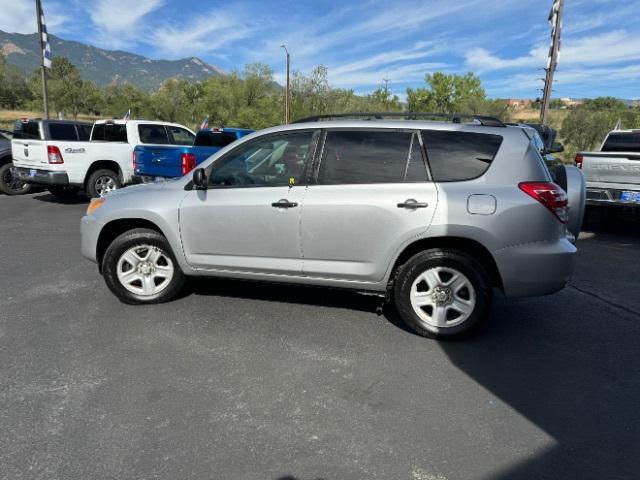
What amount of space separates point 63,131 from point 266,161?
8034 mm

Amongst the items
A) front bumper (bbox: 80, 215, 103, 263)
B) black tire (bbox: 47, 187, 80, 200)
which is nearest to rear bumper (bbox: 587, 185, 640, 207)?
front bumper (bbox: 80, 215, 103, 263)

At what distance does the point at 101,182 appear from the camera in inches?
413

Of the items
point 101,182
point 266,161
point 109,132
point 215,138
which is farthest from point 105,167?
point 266,161

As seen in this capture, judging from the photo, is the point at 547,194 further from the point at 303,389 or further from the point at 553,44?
the point at 553,44

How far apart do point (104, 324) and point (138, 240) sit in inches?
32.5

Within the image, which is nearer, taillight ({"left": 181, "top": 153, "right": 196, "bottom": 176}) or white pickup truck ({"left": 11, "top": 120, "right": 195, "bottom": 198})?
taillight ({"left": 181, "top": 153, "right": 196, "bottom": 176})

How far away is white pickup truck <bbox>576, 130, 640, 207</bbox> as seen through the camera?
747cm

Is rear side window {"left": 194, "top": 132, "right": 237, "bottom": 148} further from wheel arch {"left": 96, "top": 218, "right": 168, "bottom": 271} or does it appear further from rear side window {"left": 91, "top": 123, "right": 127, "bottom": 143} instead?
wheel arch {"left": 96, "top": 218, "right": 168, "bottom": 271}

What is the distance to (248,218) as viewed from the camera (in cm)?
409

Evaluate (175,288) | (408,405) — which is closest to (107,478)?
(408,405)

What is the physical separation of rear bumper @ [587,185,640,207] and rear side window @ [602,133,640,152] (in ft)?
7.62

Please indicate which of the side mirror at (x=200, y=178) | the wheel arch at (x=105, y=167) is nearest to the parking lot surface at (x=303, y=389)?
the side mirror at (x=200, y=178)

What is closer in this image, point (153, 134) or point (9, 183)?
point (153, 134)

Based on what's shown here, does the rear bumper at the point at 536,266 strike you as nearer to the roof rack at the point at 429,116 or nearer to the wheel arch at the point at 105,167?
the roof rack at the point at 429,116
